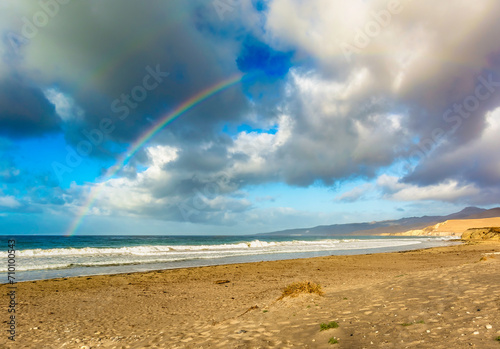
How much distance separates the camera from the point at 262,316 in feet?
28.2

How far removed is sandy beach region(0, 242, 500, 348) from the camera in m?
5.98

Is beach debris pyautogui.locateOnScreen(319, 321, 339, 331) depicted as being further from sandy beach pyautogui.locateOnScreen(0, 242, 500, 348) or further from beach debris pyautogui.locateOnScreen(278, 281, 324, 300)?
beach debris pyautogui.locateOnScreen(278, 281, 324, 300)

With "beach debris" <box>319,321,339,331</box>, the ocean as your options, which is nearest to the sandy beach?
"beach debris" <box>319,321,339,331</box>

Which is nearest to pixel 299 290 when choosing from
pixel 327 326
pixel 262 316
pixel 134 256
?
pixel 262 316

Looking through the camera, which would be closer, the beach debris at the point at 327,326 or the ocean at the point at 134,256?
the beach debris at the point at 327,326

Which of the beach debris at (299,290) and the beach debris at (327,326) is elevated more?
the beach debris at (327,326)

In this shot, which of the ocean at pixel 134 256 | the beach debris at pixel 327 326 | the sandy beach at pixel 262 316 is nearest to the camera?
the sandy beach at pixel 262 316

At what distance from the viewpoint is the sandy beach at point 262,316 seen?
19.6ft

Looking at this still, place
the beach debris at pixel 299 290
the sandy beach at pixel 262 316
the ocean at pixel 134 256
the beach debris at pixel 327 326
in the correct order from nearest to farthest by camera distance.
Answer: the sandy beach at pixel 262 316
the beach debris at pixel 327 326
the beach debris at pixel 299 290
the ocean at pixel 134 256

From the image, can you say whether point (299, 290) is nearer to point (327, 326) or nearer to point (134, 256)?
Result: point (327, 326)

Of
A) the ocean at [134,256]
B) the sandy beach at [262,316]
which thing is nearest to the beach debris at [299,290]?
the sandy beach at [262,316]

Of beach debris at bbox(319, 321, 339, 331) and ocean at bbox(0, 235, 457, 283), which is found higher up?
beach debris at bbox(319, 321, 339, 331)

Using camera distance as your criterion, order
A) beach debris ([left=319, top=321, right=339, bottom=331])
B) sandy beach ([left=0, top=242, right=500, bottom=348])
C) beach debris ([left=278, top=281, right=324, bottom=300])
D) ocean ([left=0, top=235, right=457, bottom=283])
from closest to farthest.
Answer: sandy beach ([left=0, top=242, right=500, bottom=348]) → beach debris ([left=319, top=321, right=339, bottom=331]) → beach debris ([left=278, top=281, right=324, bottom=300]) → ocean ([left=0, top=235, right=457, bottom=283])

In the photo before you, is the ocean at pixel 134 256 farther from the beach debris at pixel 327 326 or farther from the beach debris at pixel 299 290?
the beach debris at pixel 327 326
